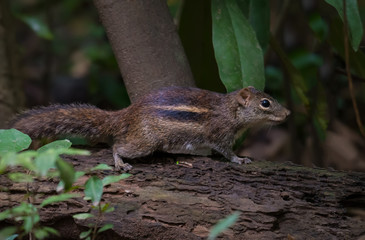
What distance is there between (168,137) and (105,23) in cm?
107

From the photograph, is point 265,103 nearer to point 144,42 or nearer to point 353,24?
point 353,24

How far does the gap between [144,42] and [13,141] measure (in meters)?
1.47

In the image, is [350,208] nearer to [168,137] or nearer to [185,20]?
[168,137]

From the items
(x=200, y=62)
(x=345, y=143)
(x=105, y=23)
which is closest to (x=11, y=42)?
(x=105, y=23)

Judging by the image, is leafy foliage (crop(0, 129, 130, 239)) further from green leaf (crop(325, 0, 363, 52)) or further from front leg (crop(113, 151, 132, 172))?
green leaf (crop(325, 0, 363, 52))

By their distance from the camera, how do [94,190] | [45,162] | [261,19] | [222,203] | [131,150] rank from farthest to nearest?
[261,19], [131,150], [222,203], [94,190], [45,162]

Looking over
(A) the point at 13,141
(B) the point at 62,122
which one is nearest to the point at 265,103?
(B) the point at 62,122

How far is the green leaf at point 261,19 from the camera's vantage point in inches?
185

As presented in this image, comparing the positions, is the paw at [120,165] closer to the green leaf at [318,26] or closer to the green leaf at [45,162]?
the green leaf at [45,162]

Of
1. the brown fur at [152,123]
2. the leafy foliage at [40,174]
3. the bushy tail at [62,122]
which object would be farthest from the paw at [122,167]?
the leafy foliage at [40,174]

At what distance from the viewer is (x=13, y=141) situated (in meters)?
3.09

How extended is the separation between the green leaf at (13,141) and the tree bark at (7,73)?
2070 mm

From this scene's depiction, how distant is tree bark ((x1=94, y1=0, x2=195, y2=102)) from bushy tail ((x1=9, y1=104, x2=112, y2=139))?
17.5 inches

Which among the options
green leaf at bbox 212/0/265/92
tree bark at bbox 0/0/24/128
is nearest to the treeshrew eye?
green leaf at bbox 212/0/265/92
